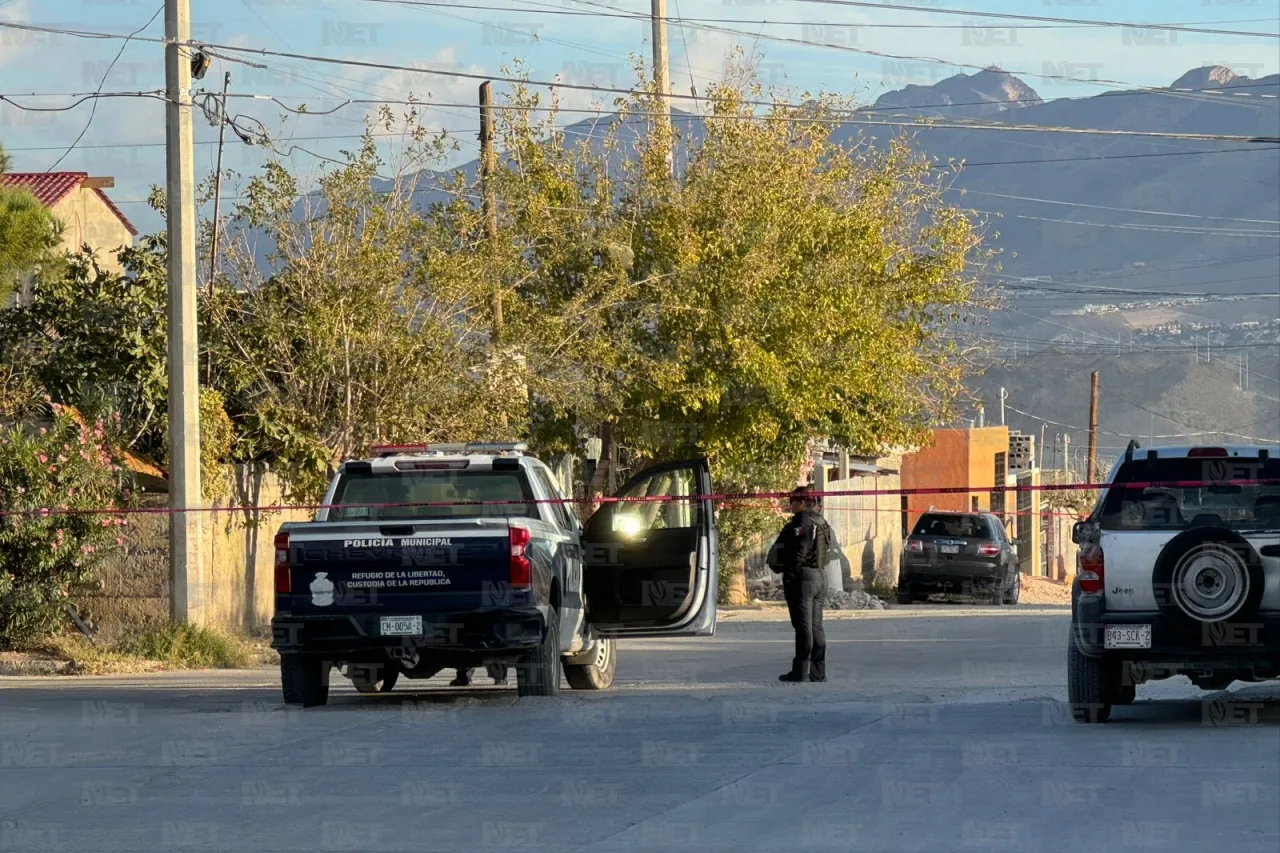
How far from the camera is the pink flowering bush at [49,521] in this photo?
1975 cm

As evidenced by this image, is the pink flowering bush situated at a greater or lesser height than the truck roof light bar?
lesser

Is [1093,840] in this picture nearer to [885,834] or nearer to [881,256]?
[885,834]

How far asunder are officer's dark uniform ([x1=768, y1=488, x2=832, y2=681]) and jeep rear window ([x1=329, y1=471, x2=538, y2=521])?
8.72ft

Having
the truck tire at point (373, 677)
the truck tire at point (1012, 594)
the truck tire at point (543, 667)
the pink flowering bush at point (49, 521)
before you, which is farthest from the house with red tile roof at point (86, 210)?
the truck tire at point (543, 667)

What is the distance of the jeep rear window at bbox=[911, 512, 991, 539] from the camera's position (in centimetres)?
3516

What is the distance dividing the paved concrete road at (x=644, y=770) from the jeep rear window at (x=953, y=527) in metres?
18.9

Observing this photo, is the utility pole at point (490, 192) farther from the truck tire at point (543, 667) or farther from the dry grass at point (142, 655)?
the truck tire at point (543, 667)

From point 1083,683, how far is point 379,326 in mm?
12500

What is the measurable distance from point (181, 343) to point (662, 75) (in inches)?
503

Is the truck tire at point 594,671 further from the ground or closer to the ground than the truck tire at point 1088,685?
closer to the ground

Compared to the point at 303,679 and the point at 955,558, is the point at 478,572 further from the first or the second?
the point at 955,558

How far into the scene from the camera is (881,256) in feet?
99.7

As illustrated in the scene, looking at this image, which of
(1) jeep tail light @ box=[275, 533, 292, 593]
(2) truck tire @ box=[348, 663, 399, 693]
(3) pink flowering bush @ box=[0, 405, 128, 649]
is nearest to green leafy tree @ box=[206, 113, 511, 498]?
(3) pink flowering bush @ box=[0, 405, 128, 649]

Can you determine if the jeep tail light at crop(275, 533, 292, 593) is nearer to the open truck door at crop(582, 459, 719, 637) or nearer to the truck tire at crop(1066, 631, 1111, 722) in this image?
the open truck door at crop(582, 459, 719, 637)
